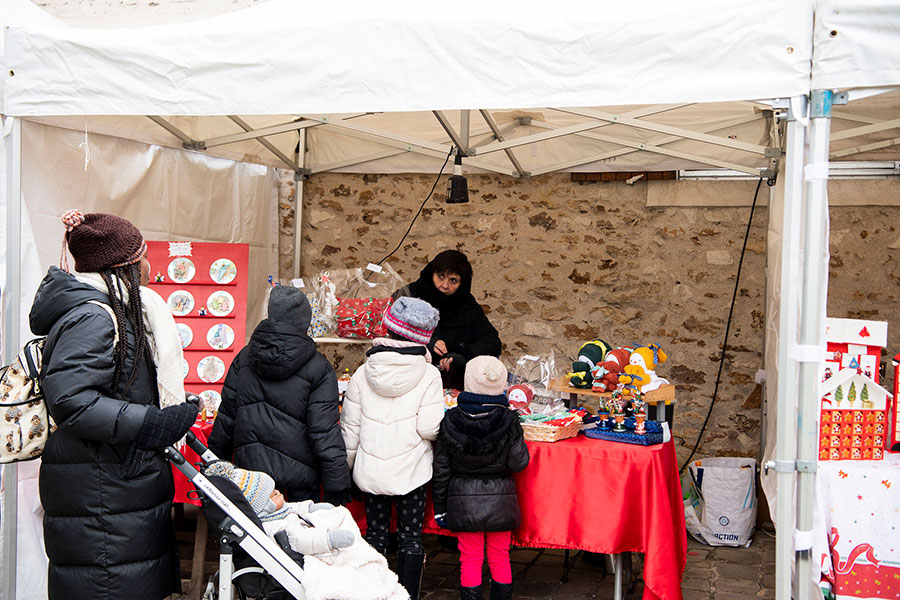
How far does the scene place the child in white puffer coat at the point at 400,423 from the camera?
360cm

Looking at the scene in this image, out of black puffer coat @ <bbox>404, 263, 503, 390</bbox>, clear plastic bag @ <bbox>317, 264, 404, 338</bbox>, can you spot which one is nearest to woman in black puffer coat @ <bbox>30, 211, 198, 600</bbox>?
clear plastic bag @ <bbox>317, 264, 404, 338</bbox>

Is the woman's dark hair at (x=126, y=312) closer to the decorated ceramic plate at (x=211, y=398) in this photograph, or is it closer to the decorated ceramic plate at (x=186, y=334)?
the decorated ceramic plate at (x=211, y=398)

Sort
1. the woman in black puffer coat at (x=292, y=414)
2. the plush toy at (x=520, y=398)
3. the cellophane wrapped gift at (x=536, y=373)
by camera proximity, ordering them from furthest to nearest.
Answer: the cellophane wrapped gift at (x=536, y=373) → the plush toy at (x=520, y=398) → the woman in black puffer coat at (x=292, y=414)

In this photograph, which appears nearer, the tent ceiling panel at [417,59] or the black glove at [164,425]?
the black glove at [164,425]

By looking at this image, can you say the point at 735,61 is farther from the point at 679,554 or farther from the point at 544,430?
the point at 679,554

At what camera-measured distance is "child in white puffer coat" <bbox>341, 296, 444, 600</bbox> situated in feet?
11.8

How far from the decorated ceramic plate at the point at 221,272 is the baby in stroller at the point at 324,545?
5.74 ft

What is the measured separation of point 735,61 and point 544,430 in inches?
67.4

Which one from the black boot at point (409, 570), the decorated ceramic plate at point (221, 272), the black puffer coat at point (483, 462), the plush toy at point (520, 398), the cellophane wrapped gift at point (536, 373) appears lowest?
the black boot at point (409, 570)

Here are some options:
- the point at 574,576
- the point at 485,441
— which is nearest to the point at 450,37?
the point at 485,441

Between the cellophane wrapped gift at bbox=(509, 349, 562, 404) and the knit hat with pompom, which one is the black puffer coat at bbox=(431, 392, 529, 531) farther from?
the cellophane wrapped gift at bbox=(509, 349, 562, 404)

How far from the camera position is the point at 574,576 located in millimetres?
4504

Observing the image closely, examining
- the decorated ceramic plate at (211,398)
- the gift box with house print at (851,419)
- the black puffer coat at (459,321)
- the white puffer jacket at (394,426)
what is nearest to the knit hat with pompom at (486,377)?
the white puffer jacket at (394,426)

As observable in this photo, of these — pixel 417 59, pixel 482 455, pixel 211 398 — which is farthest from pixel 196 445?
pixel 417 59
